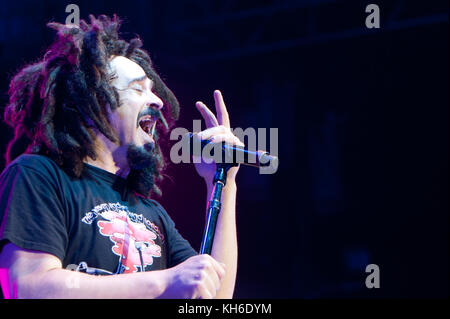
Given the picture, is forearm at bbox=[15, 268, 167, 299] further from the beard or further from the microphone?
the beard

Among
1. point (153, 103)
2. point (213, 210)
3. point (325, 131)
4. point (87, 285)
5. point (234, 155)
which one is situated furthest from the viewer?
point (325, 131)

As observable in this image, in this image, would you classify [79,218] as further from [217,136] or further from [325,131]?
[325,131]

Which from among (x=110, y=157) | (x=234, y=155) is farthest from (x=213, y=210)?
(x=110, y=157)

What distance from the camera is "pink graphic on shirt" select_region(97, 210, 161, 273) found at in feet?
5.07

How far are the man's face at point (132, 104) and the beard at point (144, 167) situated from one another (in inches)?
1.2

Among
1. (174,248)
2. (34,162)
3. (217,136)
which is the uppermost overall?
(217,136)

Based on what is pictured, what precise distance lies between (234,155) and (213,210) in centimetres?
23

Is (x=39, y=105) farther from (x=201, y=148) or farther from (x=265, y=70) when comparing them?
(x=265, y=70)

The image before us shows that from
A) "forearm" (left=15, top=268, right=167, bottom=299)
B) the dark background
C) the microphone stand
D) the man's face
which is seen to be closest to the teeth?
the man's face

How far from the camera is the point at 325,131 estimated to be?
5680mm

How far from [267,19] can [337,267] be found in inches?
113

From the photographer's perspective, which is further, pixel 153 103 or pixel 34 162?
pixel 153 103

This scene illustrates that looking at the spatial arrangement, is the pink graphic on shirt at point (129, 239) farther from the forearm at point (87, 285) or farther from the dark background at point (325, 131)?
the dark background at point (325, 131)
